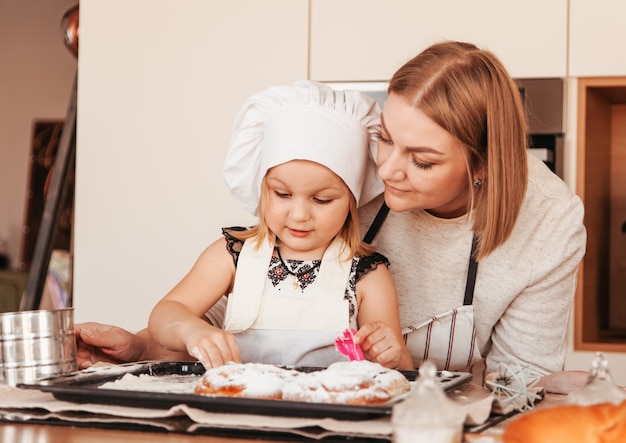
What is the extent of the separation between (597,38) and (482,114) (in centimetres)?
107

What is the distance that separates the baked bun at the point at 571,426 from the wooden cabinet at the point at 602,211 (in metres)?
1.73

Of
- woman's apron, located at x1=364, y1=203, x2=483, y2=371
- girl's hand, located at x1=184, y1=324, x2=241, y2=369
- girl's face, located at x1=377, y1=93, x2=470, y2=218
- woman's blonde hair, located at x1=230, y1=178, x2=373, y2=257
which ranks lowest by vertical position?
woman's apron, located at x1=364, y1=203, x2=483, y2=371

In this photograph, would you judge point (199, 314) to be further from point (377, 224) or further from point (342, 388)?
point (342, 388)

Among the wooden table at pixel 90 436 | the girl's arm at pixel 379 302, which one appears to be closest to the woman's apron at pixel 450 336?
the girl's arm at pixel 379 302

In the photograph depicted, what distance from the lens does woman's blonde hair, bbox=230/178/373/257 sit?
4.67 feet

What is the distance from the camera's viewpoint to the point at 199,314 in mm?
1405

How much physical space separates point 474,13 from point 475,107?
1.07 metres

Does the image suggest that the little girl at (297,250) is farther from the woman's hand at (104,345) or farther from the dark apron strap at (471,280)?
the dark apron strap at (471,280)

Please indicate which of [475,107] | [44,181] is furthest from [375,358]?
[44,181]

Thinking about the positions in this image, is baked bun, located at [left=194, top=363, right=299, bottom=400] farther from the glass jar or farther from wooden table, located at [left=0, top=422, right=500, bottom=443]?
the glass jar

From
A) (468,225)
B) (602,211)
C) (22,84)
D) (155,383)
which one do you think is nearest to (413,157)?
(468,225)

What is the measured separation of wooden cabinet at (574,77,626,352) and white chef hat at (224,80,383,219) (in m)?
1.04

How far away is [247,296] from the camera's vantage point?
1.39m


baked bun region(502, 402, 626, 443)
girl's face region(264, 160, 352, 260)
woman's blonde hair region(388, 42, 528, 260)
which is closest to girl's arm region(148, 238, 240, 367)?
girl's face region(264, 160, 352, 260)
